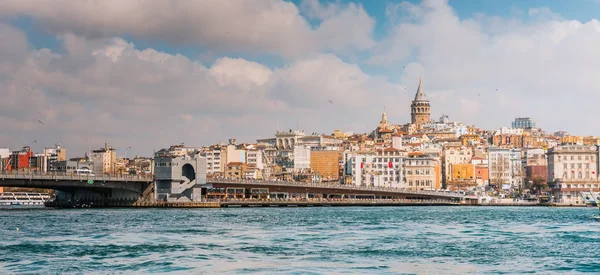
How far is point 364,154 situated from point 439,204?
37388mm

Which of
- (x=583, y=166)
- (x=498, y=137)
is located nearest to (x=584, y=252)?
(x=583, y=166)

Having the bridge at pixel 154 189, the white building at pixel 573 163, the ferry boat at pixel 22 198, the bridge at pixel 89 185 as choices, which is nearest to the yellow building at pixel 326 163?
the bridge at pixel 154 189

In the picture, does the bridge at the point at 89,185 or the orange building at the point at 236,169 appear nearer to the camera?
the bridge at the point at 89,185

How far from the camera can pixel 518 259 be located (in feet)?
112

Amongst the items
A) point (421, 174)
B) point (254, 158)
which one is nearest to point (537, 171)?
point (421, 174)

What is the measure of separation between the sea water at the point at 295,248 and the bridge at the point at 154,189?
30.4 meters

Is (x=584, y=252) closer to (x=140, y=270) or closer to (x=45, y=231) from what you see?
(x=140, y=270)

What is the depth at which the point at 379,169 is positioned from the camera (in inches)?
5576

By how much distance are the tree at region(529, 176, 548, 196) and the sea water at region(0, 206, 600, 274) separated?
286 feet

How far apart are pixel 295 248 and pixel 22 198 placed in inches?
4583

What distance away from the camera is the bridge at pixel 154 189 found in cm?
8594

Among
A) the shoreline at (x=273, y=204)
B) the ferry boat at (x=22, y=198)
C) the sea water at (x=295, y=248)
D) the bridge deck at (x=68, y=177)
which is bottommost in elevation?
the sea water at (x=295, y=248)

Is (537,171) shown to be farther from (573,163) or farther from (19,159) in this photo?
(19,159)

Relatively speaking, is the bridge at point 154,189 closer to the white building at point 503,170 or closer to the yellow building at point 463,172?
the yellow building at point 463,172
